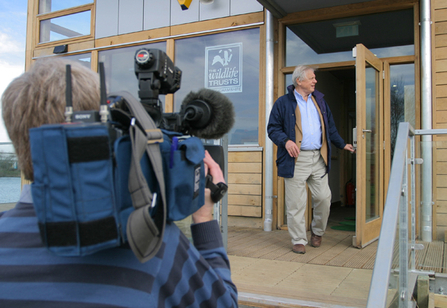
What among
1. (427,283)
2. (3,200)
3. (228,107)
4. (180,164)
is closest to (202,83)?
(3,200)

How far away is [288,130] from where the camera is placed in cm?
353

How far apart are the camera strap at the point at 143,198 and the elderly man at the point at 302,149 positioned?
8.99ft

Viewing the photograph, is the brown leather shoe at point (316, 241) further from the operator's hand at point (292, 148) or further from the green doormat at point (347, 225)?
the green doormat at point (347, 225)

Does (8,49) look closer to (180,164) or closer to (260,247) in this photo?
Answer: (260,247)

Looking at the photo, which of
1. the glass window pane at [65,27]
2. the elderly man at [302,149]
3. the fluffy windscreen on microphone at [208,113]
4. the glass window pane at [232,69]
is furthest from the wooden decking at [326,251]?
the glass window pane at [65,27]

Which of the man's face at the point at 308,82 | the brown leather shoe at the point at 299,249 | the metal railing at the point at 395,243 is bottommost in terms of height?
the brown leather shoe at the point at 299,249

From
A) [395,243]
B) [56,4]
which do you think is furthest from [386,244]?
[56,4]

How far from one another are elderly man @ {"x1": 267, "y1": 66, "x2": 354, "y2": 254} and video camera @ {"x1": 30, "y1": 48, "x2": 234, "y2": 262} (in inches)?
106

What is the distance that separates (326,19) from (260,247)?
104 inches

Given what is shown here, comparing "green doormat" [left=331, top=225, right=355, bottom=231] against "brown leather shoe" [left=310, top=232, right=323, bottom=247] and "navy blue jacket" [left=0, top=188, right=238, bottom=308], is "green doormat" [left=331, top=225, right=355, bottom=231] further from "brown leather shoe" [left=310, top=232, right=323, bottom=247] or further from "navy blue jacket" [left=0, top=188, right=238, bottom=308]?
"navy blue jacket" [left=0, top=188, right=238, bottom=308]

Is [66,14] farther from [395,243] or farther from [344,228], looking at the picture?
[395,243]

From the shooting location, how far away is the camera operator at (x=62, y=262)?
709mm

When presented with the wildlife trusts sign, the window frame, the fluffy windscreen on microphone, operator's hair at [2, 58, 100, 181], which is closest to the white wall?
the window frame

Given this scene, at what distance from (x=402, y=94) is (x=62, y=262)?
4330 millimetres
